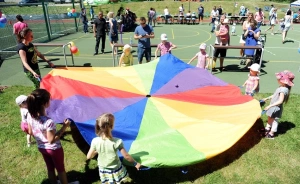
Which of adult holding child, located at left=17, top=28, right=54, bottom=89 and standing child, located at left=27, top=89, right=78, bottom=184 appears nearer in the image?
standing child, located at left=27, top=89, right=78, bottom=184

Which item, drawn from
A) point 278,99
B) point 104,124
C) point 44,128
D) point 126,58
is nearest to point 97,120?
point 104,124

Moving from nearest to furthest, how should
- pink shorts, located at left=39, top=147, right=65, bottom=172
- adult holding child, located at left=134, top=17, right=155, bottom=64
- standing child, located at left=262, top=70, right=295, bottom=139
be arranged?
pink shorts, located at left=39, top=147, right=65, bottom=172 → standing child, located at left=262, top=70, right=295, bottom=139 → adult holding child, located at left=134, top=17, right=155, bottom=64

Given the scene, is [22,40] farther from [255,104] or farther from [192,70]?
[255,104]

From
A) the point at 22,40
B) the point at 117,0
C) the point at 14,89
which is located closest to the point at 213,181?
the point at 22,40

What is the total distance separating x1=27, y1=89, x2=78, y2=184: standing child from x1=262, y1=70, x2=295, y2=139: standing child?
3.34m

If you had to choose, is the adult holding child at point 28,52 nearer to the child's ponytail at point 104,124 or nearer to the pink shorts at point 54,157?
the pink shorts at point 54,157

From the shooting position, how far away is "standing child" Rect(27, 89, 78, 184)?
271cm

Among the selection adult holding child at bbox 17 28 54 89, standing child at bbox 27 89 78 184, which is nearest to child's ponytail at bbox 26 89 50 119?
standing child at bbox 27 89 78 184

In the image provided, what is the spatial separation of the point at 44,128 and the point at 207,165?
2.46 m

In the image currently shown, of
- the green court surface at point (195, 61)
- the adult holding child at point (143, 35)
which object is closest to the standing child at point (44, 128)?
the adult holding child at point (143, 35)

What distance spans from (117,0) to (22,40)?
3127 centimetres

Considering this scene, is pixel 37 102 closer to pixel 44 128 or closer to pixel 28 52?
pixel 44 128

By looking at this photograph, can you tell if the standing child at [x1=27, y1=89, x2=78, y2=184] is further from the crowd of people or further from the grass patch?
the grass patch

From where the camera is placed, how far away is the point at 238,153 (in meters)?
4.18
